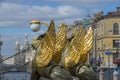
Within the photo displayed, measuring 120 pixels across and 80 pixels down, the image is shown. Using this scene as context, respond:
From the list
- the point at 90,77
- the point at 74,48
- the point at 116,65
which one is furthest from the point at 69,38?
the point at 116,65

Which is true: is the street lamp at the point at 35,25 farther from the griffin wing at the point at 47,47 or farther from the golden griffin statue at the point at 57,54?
the griffin wing at the point at 47,47

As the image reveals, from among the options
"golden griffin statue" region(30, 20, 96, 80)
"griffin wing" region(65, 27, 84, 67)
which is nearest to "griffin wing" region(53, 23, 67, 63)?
"golden griffin statue" region(30, 20, 96, 80)

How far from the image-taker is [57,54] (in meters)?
12.7

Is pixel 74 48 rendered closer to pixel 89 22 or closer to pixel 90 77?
pixel 90 77

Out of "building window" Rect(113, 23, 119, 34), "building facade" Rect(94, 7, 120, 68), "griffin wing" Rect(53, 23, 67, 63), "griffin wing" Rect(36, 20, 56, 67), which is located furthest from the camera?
"building window" Rect(113, 23, 119, 34)

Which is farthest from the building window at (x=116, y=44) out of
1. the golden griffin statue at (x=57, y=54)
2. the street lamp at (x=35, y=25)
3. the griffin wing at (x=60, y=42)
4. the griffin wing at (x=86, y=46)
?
the street lamp at (x=35, y=25)

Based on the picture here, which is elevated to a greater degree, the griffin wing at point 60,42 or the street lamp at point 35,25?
the street lamp at point 35,25

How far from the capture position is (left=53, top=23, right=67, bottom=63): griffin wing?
12664 millimetres

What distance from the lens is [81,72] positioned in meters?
13.4

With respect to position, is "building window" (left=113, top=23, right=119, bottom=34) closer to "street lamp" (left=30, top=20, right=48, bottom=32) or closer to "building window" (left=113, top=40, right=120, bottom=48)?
"building window" (left=113, top=40, right=120, bottom=48)

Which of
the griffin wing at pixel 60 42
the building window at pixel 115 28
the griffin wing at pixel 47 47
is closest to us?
the griffin wing at pixel 47 47

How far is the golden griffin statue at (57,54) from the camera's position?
1237 cm

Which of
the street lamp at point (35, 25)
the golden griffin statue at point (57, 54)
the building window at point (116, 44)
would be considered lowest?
the building window at point (116, 44)

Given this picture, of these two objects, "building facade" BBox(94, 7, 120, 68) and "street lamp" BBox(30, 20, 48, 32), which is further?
"building facade" BBox(94, 7, 120, 68)
